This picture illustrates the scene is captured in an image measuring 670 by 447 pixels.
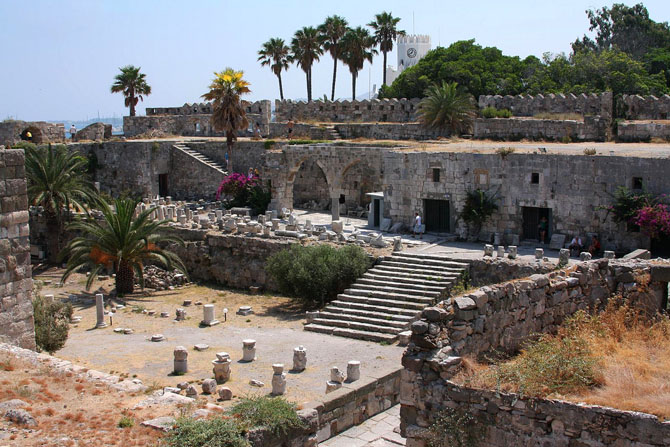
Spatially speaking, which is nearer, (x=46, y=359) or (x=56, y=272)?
(x=46, y=359)

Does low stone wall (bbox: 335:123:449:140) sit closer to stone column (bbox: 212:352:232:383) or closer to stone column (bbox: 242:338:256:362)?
stone column (bbox: 242:338:256:362)

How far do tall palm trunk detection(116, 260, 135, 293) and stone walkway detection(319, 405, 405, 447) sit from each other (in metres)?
12.9

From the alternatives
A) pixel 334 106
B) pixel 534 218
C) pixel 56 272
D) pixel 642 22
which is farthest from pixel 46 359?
pixel 642 22

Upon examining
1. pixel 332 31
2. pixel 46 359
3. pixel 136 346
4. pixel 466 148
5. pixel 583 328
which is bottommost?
pixel 136 346

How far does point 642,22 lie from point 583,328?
2202 inches

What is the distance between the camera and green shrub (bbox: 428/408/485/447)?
28.2 feet

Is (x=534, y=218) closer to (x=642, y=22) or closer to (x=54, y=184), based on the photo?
(x=54, y=184)

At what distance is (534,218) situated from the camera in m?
24.2

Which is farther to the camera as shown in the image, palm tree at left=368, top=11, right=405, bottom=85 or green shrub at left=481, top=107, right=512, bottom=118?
palm tree at left=368, top=11, right=405, bottom=85

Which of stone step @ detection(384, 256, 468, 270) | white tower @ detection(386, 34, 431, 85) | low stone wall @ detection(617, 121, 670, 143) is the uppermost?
white tower @ detection(386, 34, 431, 85)

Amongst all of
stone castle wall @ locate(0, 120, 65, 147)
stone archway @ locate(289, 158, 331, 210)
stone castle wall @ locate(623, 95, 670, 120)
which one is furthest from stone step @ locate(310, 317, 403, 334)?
stone castle wall @ locate(0, 120, 65, 147)

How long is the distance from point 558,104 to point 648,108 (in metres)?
3.45

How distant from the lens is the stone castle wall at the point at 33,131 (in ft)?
128

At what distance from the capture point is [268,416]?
984 centimetres
